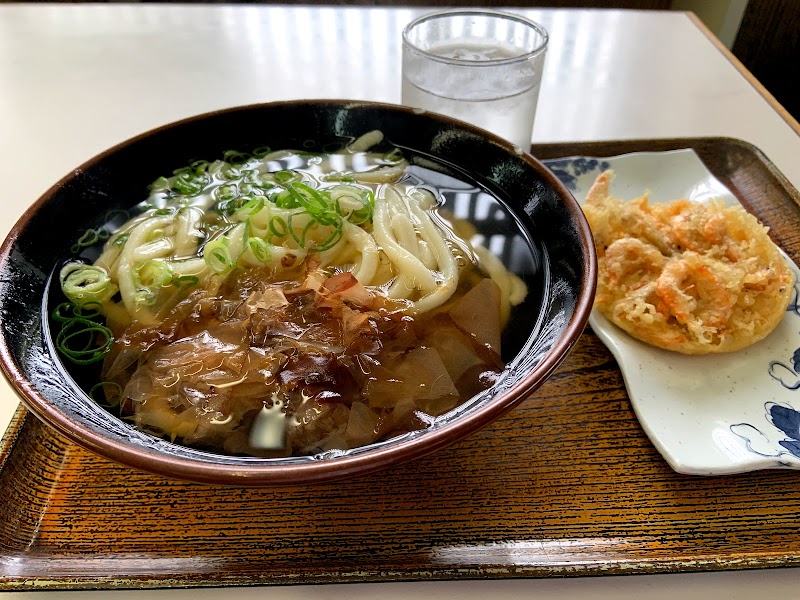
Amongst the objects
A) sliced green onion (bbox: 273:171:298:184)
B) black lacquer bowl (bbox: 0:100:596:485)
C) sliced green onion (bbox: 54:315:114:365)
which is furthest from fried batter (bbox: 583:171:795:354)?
sliced green onion (bbox: 54:315:114:365)

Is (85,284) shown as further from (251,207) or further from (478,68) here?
(478,68)

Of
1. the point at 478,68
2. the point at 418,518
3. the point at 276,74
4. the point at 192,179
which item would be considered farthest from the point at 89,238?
the point at 276,74

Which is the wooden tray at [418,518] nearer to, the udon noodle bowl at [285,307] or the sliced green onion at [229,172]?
the udon noodle bowl at [285,307]

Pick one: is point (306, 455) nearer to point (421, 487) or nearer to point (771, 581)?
point (421, 487)

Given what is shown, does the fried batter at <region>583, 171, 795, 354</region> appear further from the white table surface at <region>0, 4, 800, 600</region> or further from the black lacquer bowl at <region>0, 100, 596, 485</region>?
the white table surface at <region>0, 4, 800, 600</region>

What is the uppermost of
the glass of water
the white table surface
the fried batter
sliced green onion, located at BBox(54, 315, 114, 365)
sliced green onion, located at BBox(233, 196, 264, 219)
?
the glass of water

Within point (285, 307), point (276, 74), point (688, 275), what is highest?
point (285, 307)

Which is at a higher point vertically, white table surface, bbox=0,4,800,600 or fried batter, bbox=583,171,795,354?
fried batter, bbox=583,171,795,354
